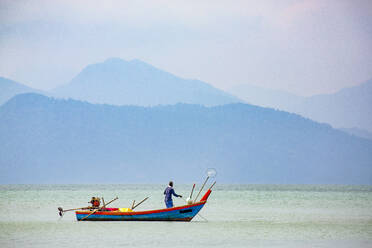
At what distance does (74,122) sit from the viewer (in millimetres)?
197500

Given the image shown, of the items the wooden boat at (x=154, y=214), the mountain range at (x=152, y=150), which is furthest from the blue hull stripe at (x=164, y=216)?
the mountain range at (x=152, y=150)

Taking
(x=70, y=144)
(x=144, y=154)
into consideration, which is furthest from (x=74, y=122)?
(x=144, y=154)

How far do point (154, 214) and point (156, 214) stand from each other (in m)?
0.08

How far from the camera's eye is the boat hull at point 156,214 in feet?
84.9

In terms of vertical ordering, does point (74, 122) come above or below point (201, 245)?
above

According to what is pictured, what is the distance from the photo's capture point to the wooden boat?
25875mm

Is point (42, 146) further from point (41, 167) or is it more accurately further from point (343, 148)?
point (343, 148)

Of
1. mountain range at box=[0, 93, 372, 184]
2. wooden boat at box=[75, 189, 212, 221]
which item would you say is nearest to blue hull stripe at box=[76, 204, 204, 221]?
wooden boat at box=[75, 189, 212, 221]

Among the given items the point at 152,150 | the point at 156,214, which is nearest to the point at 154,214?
the point at 156,214

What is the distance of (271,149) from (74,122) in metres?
56.5

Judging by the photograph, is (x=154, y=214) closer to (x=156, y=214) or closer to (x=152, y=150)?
(x=156, y=214)

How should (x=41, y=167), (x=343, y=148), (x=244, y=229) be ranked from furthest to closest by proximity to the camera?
(x=343, y=148)
(x=41, y=167)
(x=244, y=229)

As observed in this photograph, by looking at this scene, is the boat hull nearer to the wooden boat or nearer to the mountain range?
the wooden boat

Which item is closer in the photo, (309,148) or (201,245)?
(201,245)
